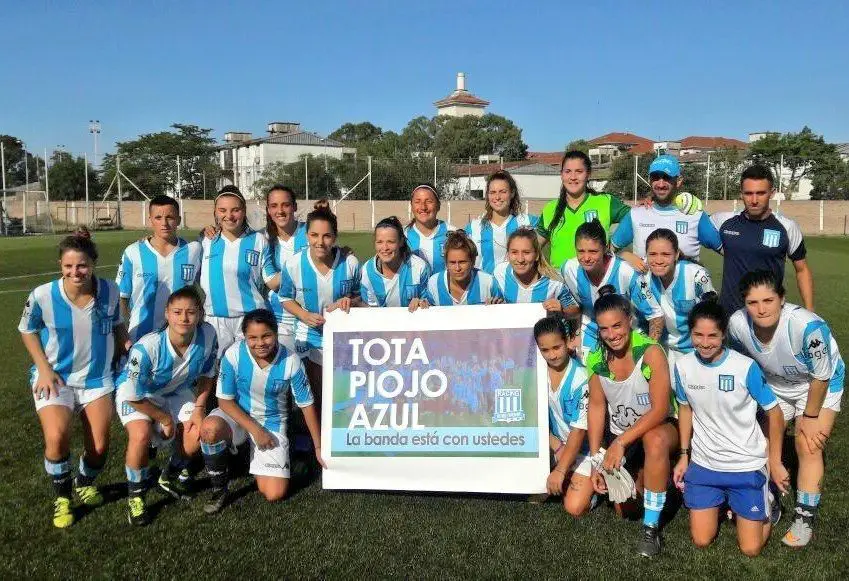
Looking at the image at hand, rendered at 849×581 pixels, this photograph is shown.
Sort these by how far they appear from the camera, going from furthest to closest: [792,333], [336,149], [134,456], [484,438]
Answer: [336,149] → [484,438] → [134,456] → [792,333]

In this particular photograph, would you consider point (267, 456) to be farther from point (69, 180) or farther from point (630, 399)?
point (69, 180)

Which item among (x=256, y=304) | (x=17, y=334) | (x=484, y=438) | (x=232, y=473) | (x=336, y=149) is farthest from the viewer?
(x=336, y=149)

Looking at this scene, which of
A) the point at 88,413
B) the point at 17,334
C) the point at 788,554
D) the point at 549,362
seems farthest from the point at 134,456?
the point at 17,334

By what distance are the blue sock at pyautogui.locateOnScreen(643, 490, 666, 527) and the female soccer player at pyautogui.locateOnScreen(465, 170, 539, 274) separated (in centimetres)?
223

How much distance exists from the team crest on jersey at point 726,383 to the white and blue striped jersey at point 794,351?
1.25 ft

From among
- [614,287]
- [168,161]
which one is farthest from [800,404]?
[168,161]

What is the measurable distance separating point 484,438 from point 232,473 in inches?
72.0

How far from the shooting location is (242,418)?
4609 mm

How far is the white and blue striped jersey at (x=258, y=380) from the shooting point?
464 centimetres

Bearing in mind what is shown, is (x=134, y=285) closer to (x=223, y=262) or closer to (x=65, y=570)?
(x=223, y=262)

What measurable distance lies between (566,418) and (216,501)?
2.25 meters

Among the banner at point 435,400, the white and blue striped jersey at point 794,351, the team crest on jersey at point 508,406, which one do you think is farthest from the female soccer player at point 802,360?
the team crest on jersey at point 508,406

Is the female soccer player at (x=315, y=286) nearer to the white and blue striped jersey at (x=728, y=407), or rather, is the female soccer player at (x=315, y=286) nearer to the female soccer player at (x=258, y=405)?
the female soccer player at (x=258, y=405)

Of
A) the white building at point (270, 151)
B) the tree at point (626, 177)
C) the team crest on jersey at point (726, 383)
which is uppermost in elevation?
the white building at point (270, 151)
